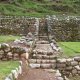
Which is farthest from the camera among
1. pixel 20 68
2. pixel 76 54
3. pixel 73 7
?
pixel 73 7

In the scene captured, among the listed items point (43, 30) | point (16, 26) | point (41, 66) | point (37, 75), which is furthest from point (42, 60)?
point (16, 26)

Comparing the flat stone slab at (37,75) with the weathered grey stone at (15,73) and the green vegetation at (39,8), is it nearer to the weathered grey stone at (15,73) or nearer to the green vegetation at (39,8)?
the weathered grey stone at (15,73)

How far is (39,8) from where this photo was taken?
60.9m

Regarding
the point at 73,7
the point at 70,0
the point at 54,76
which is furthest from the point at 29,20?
the point at 70,0

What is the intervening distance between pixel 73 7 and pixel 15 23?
2627 cm

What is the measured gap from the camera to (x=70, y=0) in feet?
231

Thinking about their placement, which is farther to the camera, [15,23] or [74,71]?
[15,23]

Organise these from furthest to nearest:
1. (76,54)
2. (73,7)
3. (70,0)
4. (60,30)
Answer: (70,0), (73,7), (60,30), (76,54)

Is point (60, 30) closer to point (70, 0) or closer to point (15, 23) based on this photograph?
point (15, 23)

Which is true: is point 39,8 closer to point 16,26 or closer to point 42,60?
point 16,26

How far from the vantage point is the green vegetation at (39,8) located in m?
57.9

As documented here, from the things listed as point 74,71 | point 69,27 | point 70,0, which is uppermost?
point 74,71

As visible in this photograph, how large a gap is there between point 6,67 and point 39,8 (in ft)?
150

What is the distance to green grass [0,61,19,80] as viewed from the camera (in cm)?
1387
